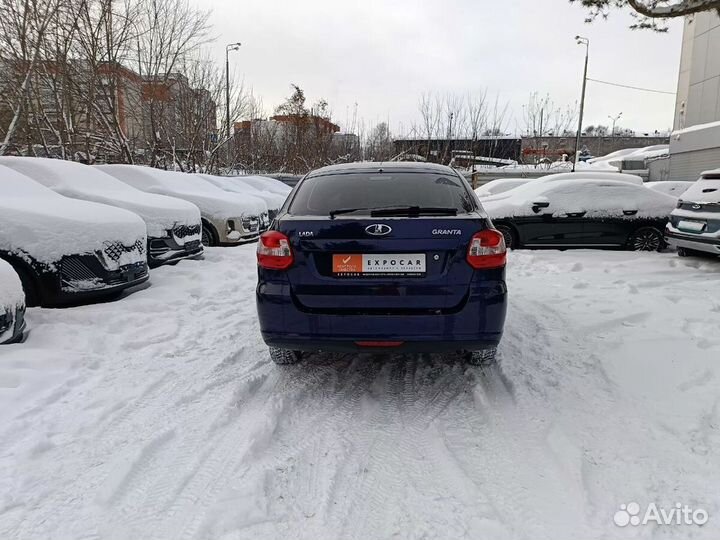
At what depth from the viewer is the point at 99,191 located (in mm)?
6668

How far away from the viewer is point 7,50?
13.1 meters

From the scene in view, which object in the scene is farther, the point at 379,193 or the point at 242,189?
the point at 242,189

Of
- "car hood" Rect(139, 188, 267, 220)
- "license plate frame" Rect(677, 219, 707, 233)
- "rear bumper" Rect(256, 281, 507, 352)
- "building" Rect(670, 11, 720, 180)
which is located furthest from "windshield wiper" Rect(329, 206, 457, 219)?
"building" Rect(670, 11, 720, 180)

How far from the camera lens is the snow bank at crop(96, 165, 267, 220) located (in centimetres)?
852

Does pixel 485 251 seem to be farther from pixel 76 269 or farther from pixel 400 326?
pixel 76 269

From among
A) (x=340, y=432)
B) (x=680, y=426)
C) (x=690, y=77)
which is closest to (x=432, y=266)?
(x=340, y=432)

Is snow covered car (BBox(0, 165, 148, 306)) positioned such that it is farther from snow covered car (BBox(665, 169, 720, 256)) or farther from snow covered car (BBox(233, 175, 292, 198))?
snow covered car (BBox(233, 175, 292, 198))

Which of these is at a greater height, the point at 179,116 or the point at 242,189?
the point at 179,116

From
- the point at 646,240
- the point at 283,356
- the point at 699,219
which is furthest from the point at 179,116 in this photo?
the point at 283,356

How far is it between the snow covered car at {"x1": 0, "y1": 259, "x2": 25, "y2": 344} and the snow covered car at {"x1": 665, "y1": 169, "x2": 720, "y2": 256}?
814 cm

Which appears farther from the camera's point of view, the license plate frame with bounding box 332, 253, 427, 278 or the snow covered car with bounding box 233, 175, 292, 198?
the snow covered car with bounding box 233, 175, 292, 198

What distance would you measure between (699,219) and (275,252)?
22.0 ft

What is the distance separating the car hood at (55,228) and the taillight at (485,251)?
3840mm

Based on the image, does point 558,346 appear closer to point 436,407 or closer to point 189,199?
point 436,407
